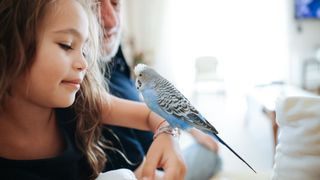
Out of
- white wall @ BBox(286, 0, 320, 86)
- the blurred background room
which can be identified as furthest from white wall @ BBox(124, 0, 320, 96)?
white wall @ BBox(286, 0, 320, 86)

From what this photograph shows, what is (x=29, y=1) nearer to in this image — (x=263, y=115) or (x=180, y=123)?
(x=180, y=123)

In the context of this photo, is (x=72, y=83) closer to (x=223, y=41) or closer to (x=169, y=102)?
(x=169, y=102)

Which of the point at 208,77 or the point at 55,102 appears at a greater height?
the point at 55,102

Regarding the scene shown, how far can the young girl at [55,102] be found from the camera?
44cm

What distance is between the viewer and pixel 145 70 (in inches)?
17.2

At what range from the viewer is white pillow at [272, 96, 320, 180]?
1.47 ft

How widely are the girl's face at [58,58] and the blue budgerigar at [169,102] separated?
0.09 metres

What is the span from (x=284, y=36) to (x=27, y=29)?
372cm

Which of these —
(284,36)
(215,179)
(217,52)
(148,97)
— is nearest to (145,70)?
(148,97)

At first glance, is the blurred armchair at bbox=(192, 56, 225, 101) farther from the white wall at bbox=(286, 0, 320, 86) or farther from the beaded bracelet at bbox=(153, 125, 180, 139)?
the beaded bracelet at bbox=(153, 125, 180, 139)

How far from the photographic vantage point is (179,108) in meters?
0.42

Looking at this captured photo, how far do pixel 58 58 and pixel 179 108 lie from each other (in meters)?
0.17

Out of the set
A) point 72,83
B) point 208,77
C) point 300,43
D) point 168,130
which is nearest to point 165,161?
point 168,130

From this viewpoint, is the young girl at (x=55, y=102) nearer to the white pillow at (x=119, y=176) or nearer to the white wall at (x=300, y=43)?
the white pillow at (x=119, y=176)
